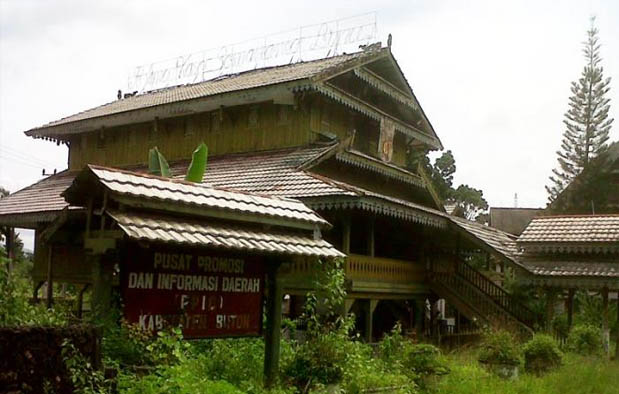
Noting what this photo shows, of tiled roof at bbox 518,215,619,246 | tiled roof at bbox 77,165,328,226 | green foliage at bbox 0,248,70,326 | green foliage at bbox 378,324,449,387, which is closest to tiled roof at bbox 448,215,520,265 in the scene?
tiled roof at bbox 518,215,619,246

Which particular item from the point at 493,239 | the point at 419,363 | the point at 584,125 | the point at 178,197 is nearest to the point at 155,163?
the point at 419,363

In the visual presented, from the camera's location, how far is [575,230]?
2170 cm

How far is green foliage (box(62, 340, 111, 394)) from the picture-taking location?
6.24 metres

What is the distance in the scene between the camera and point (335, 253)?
942 cm

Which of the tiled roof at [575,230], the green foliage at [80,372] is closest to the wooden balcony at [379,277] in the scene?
the tiled roof at [575,230]

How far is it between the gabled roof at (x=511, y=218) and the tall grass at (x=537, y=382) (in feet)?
145

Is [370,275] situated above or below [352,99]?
below

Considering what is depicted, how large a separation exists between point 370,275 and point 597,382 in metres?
8.01

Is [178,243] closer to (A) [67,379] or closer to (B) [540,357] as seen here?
(A) [67,379]

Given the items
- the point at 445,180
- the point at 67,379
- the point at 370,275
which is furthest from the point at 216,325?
the point at 445,180

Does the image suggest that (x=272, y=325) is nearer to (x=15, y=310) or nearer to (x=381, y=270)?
(x=15, y=310)

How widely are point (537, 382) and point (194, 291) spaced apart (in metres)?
7.48

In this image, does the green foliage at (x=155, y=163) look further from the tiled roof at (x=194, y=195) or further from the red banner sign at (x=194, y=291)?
the red banner sign at (x=194, y=291)

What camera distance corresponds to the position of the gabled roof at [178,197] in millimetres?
7266
